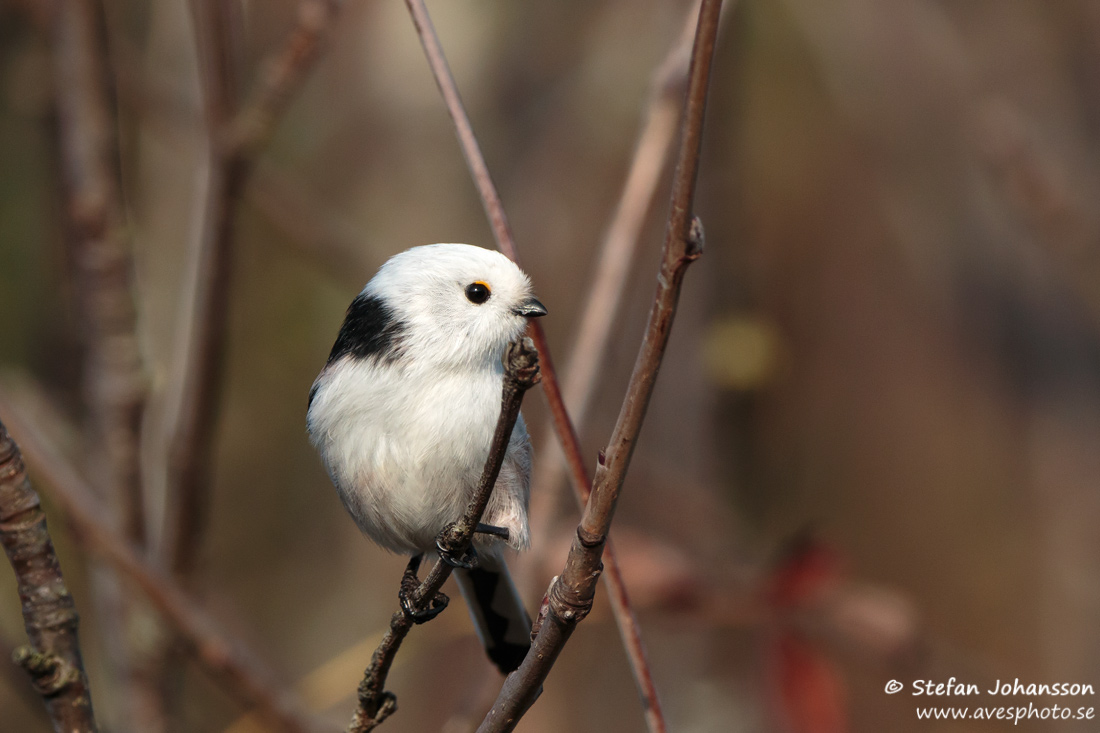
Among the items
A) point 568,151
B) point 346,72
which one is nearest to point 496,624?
Result: point 568,151

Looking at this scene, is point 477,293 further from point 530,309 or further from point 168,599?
point 168,599

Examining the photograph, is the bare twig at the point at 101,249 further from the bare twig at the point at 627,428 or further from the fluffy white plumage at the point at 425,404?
the bare twig at the point at 627,428

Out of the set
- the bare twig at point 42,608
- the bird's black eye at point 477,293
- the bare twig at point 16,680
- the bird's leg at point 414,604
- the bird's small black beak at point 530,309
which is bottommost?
the bare twig at point 16,680

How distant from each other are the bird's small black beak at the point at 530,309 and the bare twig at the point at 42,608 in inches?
28.9

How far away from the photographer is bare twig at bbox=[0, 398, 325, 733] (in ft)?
6.51

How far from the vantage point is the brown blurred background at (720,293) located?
306 cm

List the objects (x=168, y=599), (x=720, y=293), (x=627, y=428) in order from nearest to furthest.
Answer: (x=627, y=428) → (x=168, y=599) → (x=720, y=293)

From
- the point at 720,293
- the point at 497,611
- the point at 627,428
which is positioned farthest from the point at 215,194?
the point at 720,293

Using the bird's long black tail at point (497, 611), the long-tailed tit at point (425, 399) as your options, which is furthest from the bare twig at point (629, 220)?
the bird's long black tail at point (497, 611)

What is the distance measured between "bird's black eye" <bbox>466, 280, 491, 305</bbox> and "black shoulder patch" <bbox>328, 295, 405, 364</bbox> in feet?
0.42

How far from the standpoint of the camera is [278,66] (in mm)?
1966

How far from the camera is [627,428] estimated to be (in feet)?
2.65

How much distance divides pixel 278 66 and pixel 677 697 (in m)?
2.29

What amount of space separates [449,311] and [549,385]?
39 centimetres
